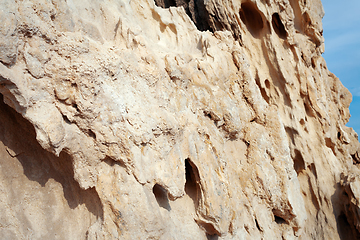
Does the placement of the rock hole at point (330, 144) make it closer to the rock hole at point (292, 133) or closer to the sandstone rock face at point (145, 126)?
the sandstone rock face at point (145, 126)

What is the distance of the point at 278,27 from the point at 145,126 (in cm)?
643

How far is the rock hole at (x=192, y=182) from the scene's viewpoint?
516 centimetres

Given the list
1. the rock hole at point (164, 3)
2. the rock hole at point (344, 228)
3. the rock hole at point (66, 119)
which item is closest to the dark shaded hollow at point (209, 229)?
the rock hole at point (66, 119)

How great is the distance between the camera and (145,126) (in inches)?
173

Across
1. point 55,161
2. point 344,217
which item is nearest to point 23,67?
point 55,161

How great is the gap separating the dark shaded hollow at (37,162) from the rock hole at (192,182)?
5.78ft

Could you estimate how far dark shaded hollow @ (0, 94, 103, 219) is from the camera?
4082 millimetres

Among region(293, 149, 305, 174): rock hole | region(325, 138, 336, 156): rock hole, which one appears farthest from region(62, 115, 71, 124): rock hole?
region(325, 138, 336, 156): rock hole

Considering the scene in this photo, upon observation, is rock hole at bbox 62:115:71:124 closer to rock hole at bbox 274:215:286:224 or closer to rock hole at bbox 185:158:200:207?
rock hole at bbox 185:158:200:207

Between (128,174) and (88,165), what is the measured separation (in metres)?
0.56

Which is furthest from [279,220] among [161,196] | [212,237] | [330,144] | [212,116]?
[330,144]

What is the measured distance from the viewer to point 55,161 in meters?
4.30

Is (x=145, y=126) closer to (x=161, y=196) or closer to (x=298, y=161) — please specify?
(x=161, y=196)

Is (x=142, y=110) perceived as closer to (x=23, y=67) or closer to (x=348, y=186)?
(x=23, y=67)
